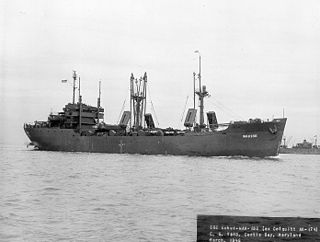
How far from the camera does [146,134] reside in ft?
171

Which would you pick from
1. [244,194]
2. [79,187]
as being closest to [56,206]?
[79,187]

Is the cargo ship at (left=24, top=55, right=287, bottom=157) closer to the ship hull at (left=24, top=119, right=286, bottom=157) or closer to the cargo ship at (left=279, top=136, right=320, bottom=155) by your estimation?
the ship hull at (left=24, top=119, right=286, bottom=157)

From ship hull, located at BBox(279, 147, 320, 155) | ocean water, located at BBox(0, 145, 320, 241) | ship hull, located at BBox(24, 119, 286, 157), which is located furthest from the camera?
ship hull, located at BBox(279, 147, 320, 155)

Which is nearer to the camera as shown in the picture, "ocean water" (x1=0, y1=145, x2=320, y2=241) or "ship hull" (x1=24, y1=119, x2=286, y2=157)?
"ocean water" (x1=0, y1=145, x2=320, y2=241)

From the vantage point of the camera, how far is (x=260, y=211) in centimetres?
1267

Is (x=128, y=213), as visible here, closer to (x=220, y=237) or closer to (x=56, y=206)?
(x=56, y=206)

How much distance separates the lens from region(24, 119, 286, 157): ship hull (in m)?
43.9

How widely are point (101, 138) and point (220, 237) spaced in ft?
154

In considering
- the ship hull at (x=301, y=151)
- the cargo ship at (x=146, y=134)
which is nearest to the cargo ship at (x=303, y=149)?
the ship hull at (x=301, y=151)

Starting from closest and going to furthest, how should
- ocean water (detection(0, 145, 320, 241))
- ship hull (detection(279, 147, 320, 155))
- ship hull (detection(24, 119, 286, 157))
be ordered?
ocean water (detection(0, 145, 320, 241)) → ship hull (detection(24, 119, 286, 157)) → ship hull (detection(279, 147, 320, 155))

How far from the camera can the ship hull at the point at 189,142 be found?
43.9 meters

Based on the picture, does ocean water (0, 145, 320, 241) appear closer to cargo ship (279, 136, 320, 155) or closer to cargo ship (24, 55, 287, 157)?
cargo ship (24, 55, 287, 157)

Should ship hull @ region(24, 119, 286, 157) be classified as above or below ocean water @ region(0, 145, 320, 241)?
above

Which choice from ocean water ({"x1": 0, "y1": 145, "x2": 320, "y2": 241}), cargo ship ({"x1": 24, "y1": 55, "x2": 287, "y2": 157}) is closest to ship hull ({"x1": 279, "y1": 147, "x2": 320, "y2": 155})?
cargo ship ({"x1": 24, "y1": 55, "x2": 287, "y2": 157})
